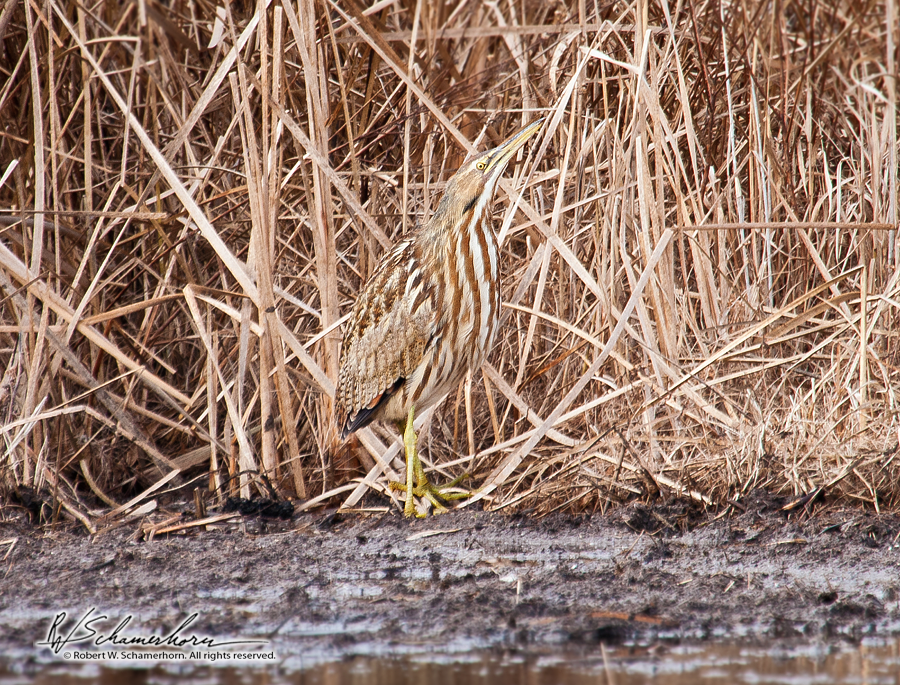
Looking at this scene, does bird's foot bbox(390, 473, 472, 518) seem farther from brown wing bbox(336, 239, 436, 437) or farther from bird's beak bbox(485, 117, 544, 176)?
bird's beak bbox(485, 117, 544, 176)

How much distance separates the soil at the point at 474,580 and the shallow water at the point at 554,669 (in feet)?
0.23

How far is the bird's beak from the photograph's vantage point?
329cm

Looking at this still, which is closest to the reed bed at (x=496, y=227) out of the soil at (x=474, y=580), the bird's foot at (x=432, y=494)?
the bird's foot at (x=432, y=494)

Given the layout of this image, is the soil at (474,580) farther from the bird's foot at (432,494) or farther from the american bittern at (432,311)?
the american bittern at (432,311)

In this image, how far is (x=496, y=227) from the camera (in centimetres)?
401

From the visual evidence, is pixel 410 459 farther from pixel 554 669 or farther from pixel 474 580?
pixel 554 669

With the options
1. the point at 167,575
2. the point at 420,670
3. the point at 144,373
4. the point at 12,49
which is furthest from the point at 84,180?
the point at 420,670

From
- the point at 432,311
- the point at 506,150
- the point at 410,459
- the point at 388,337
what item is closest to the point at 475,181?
the point at 506,150

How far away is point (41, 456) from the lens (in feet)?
10.5

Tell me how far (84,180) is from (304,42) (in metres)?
1.05

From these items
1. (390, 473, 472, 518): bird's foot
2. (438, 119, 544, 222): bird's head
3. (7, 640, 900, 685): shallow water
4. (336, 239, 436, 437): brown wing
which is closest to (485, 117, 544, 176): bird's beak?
(438, 119, 544, 222): bird's head

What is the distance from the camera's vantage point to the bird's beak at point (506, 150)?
329cm

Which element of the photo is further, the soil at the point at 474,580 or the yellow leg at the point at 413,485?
the yellow leg at the point at 413,485

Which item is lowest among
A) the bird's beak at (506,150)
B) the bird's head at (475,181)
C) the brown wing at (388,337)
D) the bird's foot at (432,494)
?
the bird's foot at (432,494)
